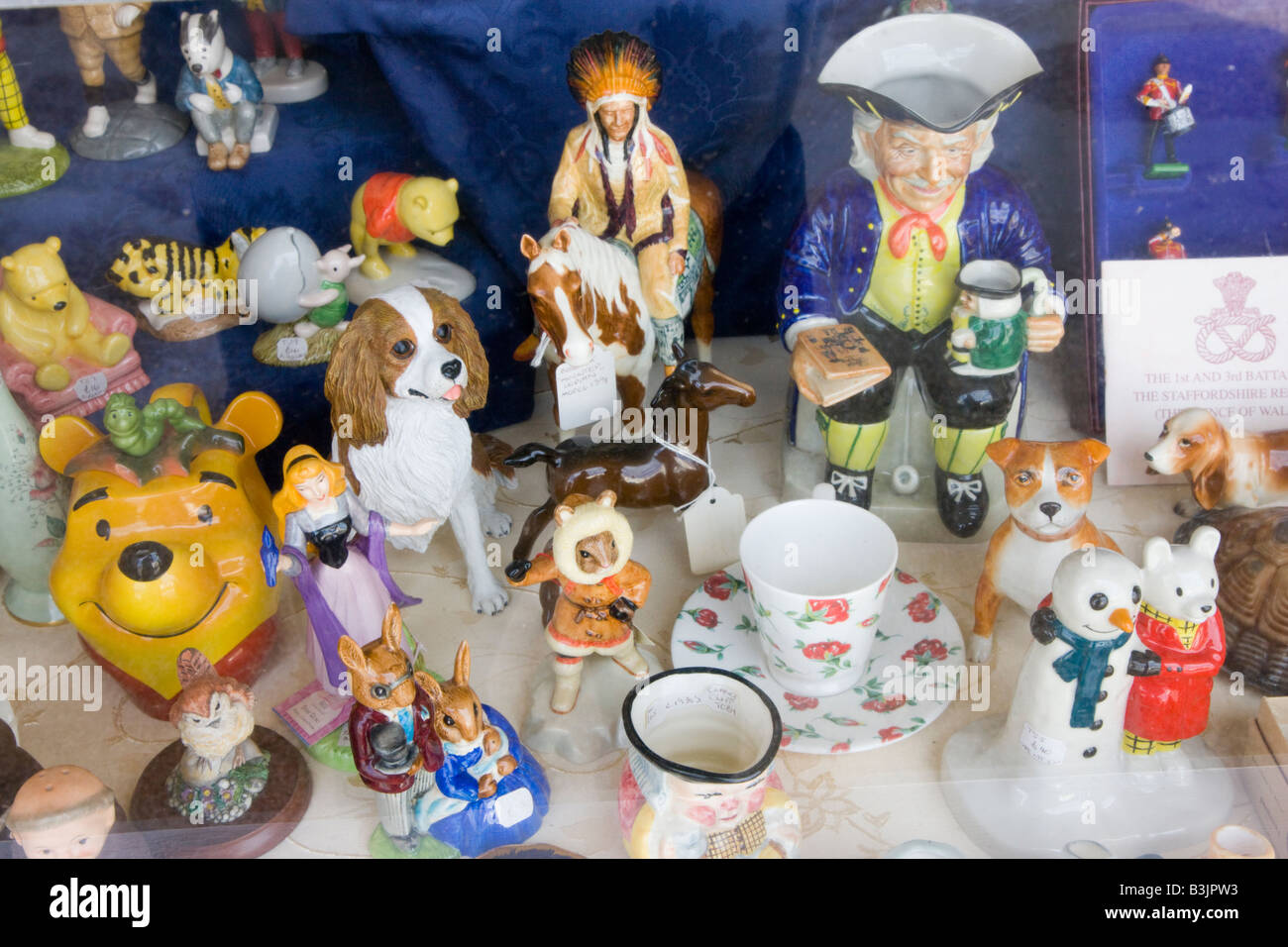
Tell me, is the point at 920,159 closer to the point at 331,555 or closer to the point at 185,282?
the point at 331,555

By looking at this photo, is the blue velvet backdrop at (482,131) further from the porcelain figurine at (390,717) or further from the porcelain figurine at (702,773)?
the porcelain figurine at (702,773)

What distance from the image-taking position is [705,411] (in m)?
1.44

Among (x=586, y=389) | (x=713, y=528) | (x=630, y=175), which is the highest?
(x=630, y=175)

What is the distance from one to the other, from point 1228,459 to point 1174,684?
32cm

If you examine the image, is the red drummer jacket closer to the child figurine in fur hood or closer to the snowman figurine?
the snowman figurine

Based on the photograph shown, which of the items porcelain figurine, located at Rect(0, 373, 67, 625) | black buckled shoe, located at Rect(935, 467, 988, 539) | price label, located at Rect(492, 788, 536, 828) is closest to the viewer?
price label, located at Rect(492, 788, 536, 828)

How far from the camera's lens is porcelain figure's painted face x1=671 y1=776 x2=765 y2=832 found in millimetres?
999

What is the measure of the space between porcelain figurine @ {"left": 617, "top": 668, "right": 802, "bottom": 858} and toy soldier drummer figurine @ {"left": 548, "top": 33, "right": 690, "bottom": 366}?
533 mm

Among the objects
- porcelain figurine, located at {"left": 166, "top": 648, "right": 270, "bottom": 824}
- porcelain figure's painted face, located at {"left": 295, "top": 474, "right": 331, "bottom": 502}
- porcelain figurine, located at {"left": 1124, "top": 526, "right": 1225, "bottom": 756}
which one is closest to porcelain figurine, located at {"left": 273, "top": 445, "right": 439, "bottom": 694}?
porcelain figure's painted face, located at {"left": 295, "top": 474, "right": 331, "bottom": 502}

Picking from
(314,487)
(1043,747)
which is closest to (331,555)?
(314,487)

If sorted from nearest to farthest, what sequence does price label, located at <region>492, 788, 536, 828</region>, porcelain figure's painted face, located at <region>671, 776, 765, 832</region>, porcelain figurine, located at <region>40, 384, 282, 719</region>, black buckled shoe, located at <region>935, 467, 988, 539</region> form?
porcelain figure's painted face, located at <region>671, 776, 765, 832</region>, price label, located at <region>492, 788, 536, 828</region>, porcelain figurine, located at <region>40, 384, 282, 719</region>, black buckled shoe, located at <region>935, 467, 988, 539</region>

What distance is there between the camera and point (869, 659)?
50.3 inches

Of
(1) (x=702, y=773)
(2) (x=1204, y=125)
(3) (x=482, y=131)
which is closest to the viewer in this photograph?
(1) (x=702, y=773)
